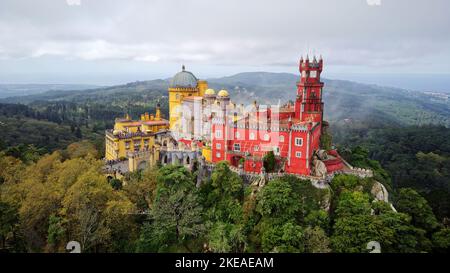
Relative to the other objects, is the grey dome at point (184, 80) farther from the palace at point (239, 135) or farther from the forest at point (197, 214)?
the forest at point (197, 214)

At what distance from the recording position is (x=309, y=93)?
37.2 metres

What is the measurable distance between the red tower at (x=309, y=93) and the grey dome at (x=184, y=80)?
16.9 m

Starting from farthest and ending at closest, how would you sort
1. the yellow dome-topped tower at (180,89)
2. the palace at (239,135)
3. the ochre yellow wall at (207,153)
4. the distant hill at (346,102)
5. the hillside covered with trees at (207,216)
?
the distant hill at (346,102), the yellow dome-topped tower at (180,89), the ochre yellow wall at (207,153), the palace at (239,135), the hillside covered with trees at (207,216)

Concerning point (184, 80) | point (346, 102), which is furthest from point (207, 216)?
point (346, 102)

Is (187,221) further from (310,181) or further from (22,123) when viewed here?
(22,123)

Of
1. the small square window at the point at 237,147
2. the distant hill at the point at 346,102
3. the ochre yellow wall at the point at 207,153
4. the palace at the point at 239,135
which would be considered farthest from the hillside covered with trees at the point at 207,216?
the distant hill at the point at 346,102

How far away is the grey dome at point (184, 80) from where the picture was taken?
156 feet

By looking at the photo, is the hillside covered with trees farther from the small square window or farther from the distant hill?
the distant hill

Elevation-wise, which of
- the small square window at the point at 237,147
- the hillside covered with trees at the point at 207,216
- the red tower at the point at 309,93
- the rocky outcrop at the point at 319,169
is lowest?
the hillside covered with trees at the point at 207,216

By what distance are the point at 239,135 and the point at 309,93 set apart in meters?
9.38

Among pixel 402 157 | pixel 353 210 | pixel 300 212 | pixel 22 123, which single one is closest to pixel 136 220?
pixel 300 212

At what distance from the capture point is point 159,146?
40.7 m

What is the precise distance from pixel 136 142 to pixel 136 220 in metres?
12.0

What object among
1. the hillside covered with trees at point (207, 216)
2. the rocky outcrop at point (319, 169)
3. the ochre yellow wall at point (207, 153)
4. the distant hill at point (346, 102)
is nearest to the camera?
the hillside covered with trees at point (207, 216)
